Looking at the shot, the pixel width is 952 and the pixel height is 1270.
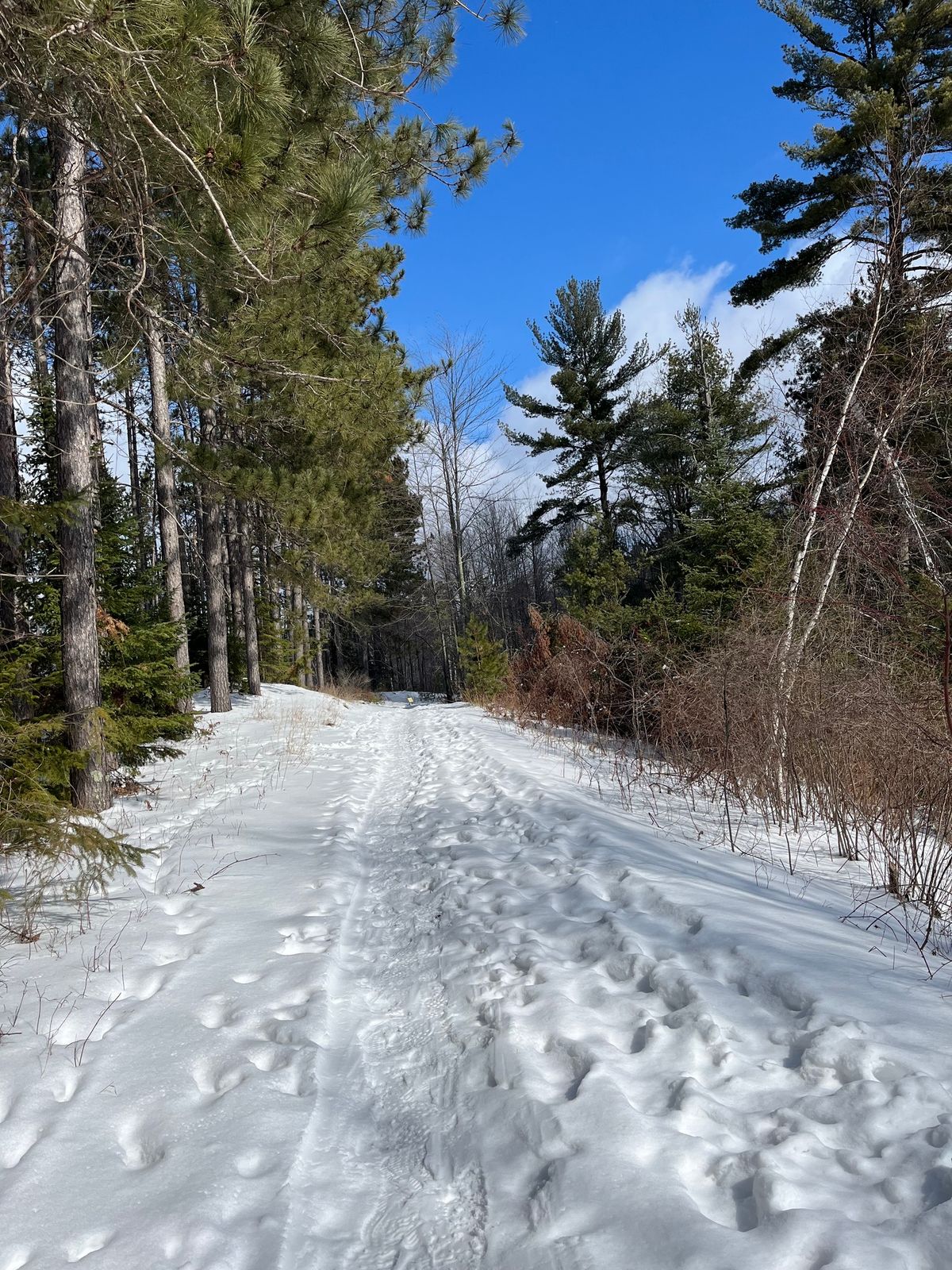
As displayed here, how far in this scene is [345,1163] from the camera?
204cm

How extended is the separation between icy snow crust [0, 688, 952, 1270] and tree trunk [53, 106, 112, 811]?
6.06 ft

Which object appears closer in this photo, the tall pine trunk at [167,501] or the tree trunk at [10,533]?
the tree trunk at [10,533]

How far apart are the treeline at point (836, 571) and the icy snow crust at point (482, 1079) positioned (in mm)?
1420

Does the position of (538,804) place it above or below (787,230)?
below

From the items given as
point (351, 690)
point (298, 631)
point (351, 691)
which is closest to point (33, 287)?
point (298, 631)

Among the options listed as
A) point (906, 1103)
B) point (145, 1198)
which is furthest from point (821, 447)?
point (145, 1198)

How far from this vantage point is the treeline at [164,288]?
3.38m

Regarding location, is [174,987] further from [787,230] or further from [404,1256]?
[787,230]

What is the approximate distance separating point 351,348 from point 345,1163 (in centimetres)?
874

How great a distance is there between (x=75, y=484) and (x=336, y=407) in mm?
4183

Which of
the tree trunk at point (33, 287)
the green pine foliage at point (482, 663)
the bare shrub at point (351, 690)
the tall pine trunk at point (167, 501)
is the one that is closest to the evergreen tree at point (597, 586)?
the green pine foliage at point (482, 663)

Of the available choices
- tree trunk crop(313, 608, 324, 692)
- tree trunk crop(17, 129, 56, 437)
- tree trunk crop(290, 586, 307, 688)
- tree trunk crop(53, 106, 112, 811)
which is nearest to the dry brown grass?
tree trunk crop(313, 608, 324, 692)

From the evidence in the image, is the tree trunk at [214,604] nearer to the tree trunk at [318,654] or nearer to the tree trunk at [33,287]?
the tree trunk at [33,287]

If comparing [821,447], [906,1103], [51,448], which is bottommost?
[906,1103]
